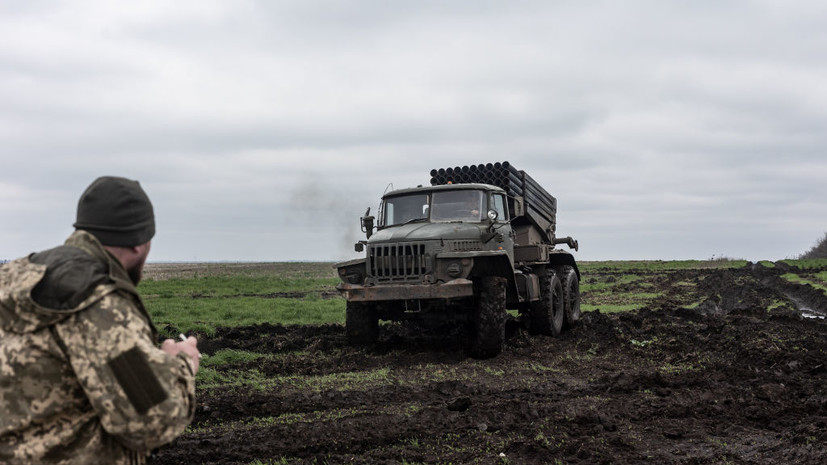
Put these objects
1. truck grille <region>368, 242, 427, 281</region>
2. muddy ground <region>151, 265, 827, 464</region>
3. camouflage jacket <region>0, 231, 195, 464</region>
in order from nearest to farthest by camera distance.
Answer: camouflage jacket <region>0, 231, 195, 464</region> < muddy ground <region>151, 265, 827, 464</region> < truck grille <region>368, 242, 427, 281</region>

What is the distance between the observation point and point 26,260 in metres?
2.27

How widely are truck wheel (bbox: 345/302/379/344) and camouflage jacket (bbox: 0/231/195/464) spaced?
8.97m

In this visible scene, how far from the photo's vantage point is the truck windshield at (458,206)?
11.4 metres

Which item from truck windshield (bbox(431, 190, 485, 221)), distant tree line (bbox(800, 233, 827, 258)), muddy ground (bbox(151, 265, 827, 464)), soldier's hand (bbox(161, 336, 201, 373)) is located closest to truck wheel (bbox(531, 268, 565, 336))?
muddy ground (bbox(151, 265, 827, 464))

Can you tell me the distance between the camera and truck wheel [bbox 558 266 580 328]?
46.4 ft

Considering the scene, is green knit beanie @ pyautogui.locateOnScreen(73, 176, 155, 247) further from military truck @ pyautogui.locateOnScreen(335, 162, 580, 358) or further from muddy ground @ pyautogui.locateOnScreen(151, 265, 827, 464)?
military truck @ pyautogui.locateOnScreen(335, 162, 580, 358)

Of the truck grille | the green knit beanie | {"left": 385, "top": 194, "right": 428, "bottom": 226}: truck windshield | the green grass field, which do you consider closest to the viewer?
the green knit beanie

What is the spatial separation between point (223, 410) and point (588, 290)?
23556mm

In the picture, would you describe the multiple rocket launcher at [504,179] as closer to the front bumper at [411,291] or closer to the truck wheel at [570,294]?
the truck wheel at [570,294]

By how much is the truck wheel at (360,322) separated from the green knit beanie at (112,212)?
8929mm

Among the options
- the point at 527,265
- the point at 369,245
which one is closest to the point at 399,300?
the point at 369,245

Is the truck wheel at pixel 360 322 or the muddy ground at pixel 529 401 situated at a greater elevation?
the truck wheel at pixel 360 322

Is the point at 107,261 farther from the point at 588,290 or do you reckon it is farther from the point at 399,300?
the point at 588,290

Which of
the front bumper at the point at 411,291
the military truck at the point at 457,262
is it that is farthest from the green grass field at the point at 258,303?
the front bumper at the point at 411,291
